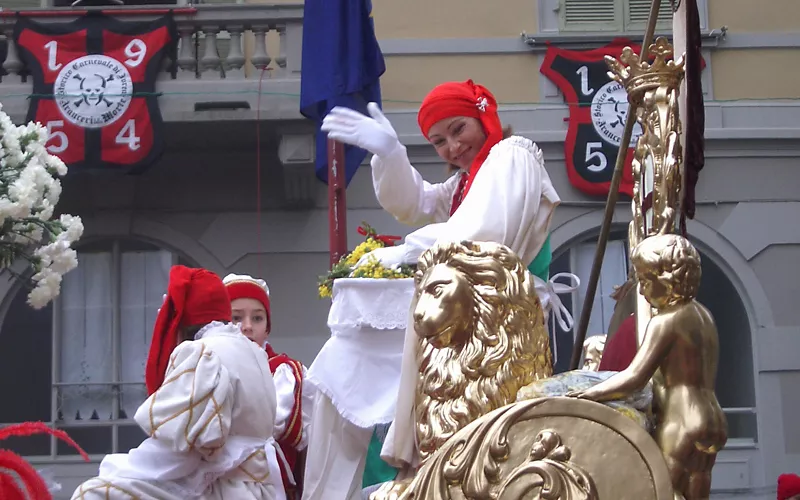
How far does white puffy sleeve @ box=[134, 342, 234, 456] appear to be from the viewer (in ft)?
13.4

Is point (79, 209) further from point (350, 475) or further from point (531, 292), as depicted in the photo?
point (531, 292)

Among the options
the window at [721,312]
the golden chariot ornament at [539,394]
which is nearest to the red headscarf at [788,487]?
the golden chariot ornament at [539,394]

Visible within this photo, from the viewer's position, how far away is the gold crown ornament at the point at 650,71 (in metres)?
3.10

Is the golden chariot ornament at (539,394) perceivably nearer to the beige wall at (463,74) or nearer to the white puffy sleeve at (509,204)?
the white puffy sleeve at (509,204)

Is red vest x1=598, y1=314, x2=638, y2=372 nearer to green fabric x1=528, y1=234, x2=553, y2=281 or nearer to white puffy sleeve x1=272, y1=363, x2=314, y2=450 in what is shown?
green fabric x1=528, y1=234, x2=553, y2=281

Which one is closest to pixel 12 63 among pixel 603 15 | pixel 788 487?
pixel 603 15

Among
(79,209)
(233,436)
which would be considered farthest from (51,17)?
(233,436)

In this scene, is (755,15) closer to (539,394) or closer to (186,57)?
(186,57)

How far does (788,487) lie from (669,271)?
9.09ft

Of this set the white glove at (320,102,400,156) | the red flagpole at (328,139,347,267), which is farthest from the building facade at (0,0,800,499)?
the white glove at (320,102,400,156)

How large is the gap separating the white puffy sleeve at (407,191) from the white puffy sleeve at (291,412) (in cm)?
92

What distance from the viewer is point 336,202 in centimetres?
580

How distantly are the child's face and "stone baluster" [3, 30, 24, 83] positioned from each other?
6.01m

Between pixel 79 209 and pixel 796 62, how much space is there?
6289 millimetres
